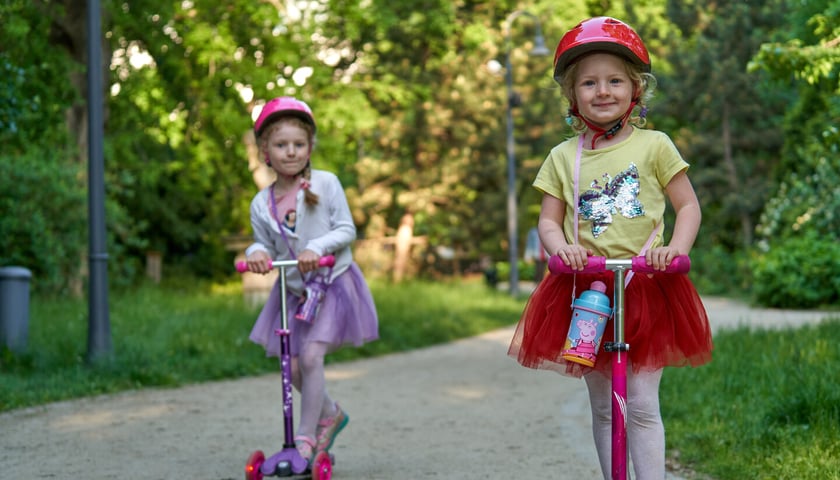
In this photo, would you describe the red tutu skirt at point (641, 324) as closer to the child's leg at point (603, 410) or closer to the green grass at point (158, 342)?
the child's leg at point (603, 410)

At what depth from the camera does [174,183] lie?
97.8 ft

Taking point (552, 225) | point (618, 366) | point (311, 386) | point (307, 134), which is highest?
point (307, 134)

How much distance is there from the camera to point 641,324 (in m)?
3.73

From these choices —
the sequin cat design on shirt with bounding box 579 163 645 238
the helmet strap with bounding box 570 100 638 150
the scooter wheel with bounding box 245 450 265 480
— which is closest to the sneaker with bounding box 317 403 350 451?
the scooter wheel with bounding box 245 450 265 480

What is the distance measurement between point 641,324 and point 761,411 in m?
2.58

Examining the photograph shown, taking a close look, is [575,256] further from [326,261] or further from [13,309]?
[13,309]

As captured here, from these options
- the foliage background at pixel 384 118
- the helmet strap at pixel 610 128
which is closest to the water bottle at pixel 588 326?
the helmet strap at pixel 610 128

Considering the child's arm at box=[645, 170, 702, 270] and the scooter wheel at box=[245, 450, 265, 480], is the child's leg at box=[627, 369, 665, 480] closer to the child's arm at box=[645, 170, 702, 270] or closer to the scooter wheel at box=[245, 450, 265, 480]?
the child's arm at box=[645, 170, 702, 270]

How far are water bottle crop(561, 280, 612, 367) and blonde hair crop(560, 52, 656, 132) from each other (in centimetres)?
65

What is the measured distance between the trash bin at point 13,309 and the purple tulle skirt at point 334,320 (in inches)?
176

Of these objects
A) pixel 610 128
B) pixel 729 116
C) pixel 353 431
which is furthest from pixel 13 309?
pixel 729 116

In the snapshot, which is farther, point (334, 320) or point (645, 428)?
point (334, 320)

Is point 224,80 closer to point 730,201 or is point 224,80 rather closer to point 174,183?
point 174,183

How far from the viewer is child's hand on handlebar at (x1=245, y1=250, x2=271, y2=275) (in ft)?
15.6
